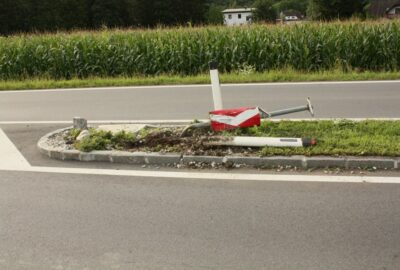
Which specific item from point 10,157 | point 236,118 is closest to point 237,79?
point 236,118

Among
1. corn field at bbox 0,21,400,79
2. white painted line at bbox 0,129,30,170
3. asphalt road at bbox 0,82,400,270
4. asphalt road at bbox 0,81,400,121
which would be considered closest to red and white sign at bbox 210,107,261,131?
asphalt road at bbox 0,82,400,270

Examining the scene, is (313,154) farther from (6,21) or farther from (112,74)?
(6,21)

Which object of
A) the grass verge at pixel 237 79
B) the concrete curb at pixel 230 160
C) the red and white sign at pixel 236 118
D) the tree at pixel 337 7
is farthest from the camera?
the tree at pixel 337 7

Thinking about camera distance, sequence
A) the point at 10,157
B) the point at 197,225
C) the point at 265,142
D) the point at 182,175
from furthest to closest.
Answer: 1. the point at 10,157
2. the point at 265,142
3. the point at 182,175
4. the point at 197,225

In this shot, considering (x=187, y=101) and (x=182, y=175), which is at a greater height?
(x=187, y=101)

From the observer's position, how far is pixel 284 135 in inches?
282

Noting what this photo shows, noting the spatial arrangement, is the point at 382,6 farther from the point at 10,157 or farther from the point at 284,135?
the point at 10,157

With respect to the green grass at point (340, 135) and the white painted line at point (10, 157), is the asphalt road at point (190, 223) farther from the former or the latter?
the green grass at point (340, 135)

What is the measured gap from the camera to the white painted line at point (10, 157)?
22.3 ft

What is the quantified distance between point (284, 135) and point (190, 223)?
2872 mm

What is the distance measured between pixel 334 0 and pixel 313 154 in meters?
69.7

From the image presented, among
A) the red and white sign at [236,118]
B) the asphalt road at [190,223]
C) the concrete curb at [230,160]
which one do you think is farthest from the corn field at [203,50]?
the asphalt road at [190,223]

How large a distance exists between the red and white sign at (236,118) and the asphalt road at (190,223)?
1.64m

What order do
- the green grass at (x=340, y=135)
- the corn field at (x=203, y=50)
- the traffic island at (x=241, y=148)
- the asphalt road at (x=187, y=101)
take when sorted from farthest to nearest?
the corn field at (x=203, y=50) → the asphalt road at (x=187, y=101) → the green grass at (x=340, y=135) → the traffic island at (x=241, y=148)
